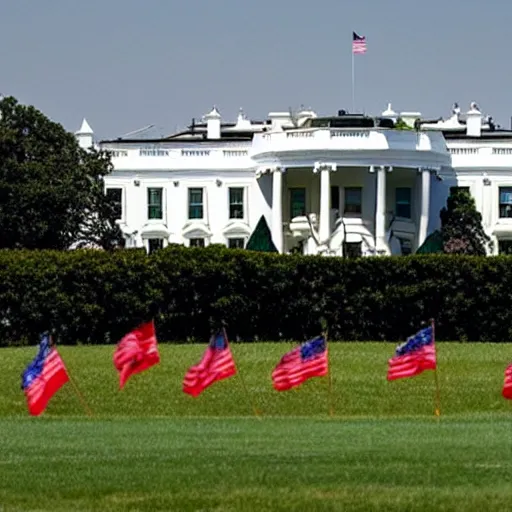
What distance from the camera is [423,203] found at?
85.3 meters

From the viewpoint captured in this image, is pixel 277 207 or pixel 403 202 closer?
pixel 277 207

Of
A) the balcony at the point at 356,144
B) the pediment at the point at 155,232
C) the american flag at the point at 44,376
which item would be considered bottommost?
the american flag at the point at 44,376

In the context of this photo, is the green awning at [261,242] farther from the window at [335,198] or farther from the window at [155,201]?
the window at [155,201]

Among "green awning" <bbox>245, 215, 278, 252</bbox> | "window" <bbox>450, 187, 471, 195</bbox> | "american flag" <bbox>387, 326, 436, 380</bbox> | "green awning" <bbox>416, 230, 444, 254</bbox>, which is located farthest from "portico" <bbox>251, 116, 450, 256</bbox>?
"american flag" <bbox>387, 326, 436, 380</bbox>

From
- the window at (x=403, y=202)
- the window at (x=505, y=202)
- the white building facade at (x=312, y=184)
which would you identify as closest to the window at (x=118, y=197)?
the white building facade at (x=312, y=184)

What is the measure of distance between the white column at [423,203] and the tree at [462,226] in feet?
2.81

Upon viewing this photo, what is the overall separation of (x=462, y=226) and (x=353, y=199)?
5.78 metres

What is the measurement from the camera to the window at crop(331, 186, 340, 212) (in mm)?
87375

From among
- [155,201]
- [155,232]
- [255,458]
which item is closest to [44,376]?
[255,458]

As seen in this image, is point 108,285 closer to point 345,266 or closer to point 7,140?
point 345,266

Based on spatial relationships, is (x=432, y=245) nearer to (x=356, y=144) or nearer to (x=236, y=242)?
(x=356, y=144)

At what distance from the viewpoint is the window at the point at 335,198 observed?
3440 inches

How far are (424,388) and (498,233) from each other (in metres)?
48.4

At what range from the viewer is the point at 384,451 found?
2048cm
